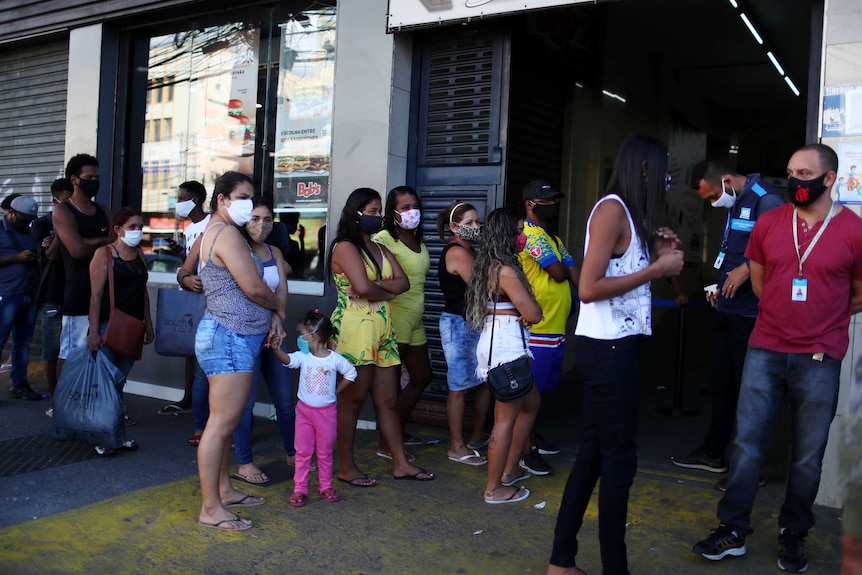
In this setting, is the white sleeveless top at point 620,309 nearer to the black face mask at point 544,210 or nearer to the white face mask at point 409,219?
the black face mask at point 544,210

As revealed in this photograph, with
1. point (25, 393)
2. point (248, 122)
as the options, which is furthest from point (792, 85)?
point (25, 393)

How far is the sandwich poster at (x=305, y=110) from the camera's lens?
7145 millimetres

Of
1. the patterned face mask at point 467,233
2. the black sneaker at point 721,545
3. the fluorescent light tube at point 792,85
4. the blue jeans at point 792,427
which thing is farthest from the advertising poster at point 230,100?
the fluorescent light tube at point 792,85

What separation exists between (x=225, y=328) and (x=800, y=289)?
277cm

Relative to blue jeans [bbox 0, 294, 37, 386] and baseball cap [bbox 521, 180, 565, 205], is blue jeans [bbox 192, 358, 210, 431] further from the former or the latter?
blue jeans [bbox 0, 294, 37, 386]

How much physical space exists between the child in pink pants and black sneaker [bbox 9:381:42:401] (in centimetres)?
404

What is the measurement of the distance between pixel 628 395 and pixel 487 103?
3.54 m

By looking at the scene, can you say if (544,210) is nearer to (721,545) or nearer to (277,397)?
(277,397)

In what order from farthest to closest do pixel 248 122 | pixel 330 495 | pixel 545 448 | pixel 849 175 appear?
pixel 248 122 < pixel 545 448 < pixel 330 495 < pixel 849 175

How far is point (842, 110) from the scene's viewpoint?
14.5 ft

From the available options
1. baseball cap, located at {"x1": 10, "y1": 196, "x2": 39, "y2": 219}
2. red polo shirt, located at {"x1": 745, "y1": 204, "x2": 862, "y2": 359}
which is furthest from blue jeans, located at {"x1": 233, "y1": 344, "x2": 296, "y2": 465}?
baseball cap, located at {"x1": 10, "y1": 196, "x2": 39, "y2": 219}

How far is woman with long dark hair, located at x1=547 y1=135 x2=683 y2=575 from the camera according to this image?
327cm

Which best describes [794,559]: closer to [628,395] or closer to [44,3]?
[628,395]

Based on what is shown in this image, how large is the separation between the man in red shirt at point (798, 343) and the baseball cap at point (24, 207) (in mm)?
6409
